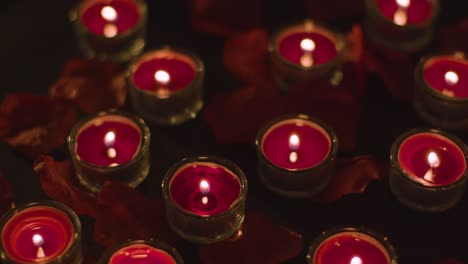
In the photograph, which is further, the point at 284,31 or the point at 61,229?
the point at 284,31

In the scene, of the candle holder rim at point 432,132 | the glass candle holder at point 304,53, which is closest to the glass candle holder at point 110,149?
the glass candle holder at point 304,53

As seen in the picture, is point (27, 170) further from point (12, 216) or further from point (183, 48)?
point (183, 48)

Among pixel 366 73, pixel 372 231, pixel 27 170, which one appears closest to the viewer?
pixel 372 231

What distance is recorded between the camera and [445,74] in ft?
6.48

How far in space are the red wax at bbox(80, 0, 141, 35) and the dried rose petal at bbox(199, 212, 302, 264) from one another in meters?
0.64

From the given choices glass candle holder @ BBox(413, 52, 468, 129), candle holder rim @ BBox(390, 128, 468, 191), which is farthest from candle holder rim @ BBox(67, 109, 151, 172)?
glass candle holder @ BBox(413, 52, 468, 129)

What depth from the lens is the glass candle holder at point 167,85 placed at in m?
1.91

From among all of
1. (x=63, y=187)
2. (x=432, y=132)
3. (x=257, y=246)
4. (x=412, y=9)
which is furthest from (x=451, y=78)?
(x=63, y=187)

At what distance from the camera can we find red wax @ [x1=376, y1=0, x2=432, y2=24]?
213 cm

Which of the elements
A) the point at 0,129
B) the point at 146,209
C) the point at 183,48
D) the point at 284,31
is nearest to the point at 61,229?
the point at 146,209

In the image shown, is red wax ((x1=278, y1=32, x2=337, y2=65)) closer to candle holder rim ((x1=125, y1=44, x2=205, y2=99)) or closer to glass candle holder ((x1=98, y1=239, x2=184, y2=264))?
candle holder rim ((x1=125, y1=44, x2=205, y2=99))

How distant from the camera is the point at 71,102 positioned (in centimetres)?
194

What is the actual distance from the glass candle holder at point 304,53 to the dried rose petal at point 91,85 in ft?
1.16

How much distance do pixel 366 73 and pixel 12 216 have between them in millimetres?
849
